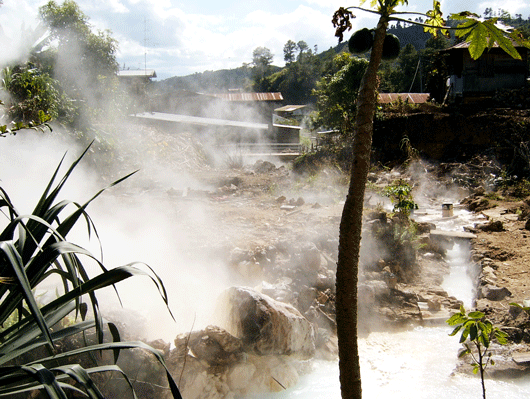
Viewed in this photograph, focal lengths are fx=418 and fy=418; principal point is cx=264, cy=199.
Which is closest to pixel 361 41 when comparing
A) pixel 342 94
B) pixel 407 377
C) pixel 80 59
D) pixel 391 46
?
pixel 391 46

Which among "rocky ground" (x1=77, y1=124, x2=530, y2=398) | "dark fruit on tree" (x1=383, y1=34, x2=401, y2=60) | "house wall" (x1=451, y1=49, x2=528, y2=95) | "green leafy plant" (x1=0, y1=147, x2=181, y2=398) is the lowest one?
"rocky ground" (x1=77, y1=124, x2=530, y2=398)

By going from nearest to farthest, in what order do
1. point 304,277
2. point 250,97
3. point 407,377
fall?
point 407,377 < point 304,277 < point 250,97

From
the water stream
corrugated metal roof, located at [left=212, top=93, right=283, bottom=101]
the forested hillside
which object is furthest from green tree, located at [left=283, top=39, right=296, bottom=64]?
the water stream

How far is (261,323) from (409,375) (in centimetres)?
165

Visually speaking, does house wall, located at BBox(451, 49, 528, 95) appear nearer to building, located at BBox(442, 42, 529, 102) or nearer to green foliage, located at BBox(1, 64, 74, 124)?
building, located at BBox(442, 42, 529, 102)

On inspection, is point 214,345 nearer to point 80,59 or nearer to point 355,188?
point 355,188

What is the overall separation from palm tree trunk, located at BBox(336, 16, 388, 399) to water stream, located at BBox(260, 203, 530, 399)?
2.22 meters

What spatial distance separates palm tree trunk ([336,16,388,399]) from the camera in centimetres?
165

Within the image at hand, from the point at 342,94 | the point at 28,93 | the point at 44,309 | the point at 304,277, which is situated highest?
the point at 342,94

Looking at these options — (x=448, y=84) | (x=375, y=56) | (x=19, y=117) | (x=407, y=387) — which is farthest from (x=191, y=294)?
(x=448, y=84)

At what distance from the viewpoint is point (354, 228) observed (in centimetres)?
167

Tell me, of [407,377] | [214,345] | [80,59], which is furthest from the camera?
[80,59]

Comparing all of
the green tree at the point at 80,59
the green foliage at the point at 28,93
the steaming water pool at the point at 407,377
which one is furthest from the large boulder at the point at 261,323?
the green tree at the point at 80,59

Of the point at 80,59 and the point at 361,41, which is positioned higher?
the point at 80,59
